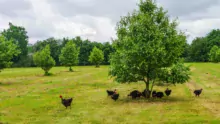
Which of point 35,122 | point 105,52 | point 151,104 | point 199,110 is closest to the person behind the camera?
point 35,122

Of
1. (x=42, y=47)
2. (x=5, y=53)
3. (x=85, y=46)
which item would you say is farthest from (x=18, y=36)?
(x=5, y=53)

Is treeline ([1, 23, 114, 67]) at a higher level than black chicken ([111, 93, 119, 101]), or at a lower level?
higher

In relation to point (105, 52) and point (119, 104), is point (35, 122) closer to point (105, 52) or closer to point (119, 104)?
point (119, 104)

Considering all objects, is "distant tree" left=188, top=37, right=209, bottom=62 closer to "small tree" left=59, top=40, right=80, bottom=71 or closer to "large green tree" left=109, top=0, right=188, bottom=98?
"small tree" left=59, top=40, right=80, bottom=71

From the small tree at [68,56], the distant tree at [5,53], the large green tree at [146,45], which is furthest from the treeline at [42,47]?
the large green tree at [146,45]

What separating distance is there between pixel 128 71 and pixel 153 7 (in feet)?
25.2

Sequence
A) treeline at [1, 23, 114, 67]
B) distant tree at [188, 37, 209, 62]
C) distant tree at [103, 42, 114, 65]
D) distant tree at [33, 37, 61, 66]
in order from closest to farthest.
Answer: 1. treeline at [1, 23, 114, 67]
2. distant tree at [33, 37, 61, 66]
3. distant tree at [103, 42, 114, 65]
4. distant tree at [188, 37, 209, 62]

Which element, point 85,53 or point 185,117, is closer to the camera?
point 185,117

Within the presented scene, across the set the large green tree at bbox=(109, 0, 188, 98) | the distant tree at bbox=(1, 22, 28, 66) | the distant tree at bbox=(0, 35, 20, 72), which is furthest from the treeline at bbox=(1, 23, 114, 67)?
the large green tree at bbox=(109, 0, 188, 98)

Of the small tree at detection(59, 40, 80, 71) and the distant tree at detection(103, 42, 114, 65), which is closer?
the small tree at detection(59, 40, 80, 71)

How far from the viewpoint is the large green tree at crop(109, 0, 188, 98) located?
84.1ft

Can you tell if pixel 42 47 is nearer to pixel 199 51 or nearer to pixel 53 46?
pixel 53 46

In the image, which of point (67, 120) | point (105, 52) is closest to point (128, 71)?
point (67, 120)

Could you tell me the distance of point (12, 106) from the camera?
2542 centimetres
